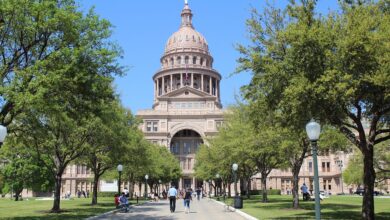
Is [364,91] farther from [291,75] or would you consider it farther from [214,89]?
[214,89]

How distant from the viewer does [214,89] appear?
145000mm

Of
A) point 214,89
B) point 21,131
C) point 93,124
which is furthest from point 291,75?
point 214,89

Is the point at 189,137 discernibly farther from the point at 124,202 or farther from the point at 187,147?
the point at 124,202

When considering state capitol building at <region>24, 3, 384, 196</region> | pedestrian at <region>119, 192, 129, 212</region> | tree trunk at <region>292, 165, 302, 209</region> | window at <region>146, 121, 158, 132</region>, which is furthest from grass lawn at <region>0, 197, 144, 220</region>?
window at <region>146, 121, 158, 132</region>

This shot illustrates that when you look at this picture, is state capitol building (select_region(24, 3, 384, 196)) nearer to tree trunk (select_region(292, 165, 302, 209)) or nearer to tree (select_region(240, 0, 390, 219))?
tree trunk (select_region(292, 165, 302, 209))

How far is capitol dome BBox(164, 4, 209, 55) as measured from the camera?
14512 centimetres

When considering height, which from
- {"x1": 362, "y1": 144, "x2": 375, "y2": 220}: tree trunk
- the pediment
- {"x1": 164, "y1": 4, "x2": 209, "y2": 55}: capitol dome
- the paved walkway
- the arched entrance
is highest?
{"x1": 164, "y1": 4, "x2": 209, "y2": 55}: capitol dome

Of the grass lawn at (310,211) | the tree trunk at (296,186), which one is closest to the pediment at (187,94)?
the grass lawn at (310,211)

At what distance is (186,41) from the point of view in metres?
146

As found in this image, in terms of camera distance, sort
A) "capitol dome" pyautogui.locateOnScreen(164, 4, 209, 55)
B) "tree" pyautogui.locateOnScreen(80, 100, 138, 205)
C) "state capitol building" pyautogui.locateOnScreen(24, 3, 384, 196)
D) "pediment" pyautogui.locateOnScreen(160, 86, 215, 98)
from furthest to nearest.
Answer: "capitol dome" pyautogui.locateOnScreen(164, 4, 209, 55) → "pediment" pyautogui.locateOnScreen(160, 86, 215, 98) → "state capitol building" pyautogui.locateOnScreen(24, 3, 384, 196) → "tree" pyautogui.locateOnScreen(80, 100, 138, 205)

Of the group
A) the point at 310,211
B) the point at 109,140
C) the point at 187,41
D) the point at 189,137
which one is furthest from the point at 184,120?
the point at 310,211

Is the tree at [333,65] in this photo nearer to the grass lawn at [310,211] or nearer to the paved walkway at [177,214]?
the grass lawn at [310,211]

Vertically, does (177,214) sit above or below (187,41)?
below

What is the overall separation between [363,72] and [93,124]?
64.4 feet
